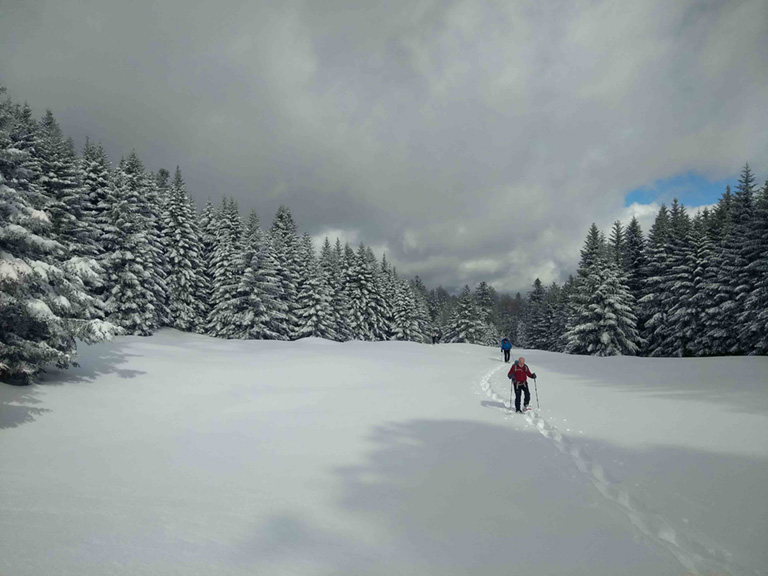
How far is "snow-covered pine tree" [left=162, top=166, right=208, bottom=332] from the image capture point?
1554 inches

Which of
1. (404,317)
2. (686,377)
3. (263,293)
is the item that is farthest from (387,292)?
(686,377)

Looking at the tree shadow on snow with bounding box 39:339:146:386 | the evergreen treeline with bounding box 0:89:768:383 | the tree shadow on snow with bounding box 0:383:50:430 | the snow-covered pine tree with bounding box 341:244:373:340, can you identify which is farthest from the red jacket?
the snow-covered pine tree with bounding box 341:244:373:340

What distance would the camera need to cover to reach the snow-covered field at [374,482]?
403 cm

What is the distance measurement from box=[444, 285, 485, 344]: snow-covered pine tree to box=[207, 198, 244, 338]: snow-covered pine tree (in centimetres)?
3675

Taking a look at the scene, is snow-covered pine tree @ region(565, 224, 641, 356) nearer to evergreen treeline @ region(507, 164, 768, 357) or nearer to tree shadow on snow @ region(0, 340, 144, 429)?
evergreen treeline @ region(507, 164, 768, 357)

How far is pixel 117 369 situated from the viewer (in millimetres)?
14070

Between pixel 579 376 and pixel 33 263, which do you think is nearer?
pixel 33 263

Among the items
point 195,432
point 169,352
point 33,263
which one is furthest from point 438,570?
point 169,352

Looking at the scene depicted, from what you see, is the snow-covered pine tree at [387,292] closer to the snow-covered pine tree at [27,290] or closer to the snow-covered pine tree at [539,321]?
the snow-covered pine tree at [539,321]

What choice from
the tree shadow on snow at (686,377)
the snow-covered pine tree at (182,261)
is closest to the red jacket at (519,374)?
the tree shadow on snow at (686,377)

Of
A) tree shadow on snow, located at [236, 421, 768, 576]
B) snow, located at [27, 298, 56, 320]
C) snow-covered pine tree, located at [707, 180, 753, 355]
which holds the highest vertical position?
snow-covered pine tree, located at [707, 180, 753, 355]

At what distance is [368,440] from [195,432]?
160 inches

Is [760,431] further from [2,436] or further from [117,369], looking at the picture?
[117,369]

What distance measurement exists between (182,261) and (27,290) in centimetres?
3302
